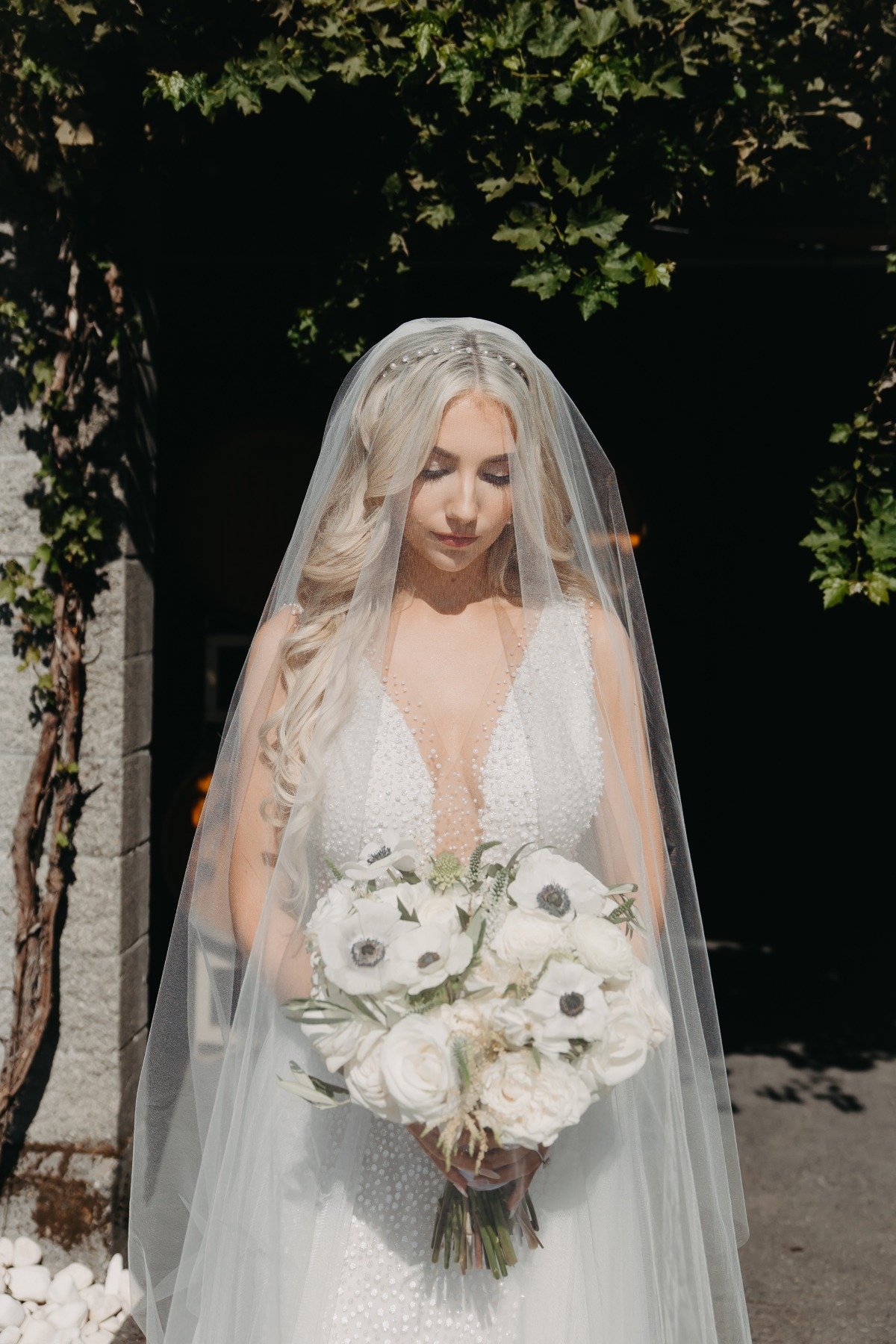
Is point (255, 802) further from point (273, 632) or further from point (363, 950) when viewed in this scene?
point (363, 950)

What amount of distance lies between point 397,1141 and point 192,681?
3363 mm

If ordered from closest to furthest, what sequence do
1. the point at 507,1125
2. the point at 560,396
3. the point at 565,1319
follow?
the point at 507,1125 < the point at 565,1319 < the point at 560,396

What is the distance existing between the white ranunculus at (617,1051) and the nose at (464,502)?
0.85 m

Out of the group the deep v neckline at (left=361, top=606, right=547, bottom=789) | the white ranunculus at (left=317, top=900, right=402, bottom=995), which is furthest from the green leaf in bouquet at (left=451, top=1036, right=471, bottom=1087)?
the deep v neckline at (left=361, top=606, right=547, bottom=789)

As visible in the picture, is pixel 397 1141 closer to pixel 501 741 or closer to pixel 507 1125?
pixel 507 1125

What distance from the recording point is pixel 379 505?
2.08 m

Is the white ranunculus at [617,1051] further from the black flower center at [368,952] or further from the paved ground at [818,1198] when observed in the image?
the paved ground at [818,1198]

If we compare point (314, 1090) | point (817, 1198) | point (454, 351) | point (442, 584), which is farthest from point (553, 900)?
point (817, 1198)

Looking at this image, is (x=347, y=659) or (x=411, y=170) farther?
(x=411, y=170)

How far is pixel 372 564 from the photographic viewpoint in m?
2.01

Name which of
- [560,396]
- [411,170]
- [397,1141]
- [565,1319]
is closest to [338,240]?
[411,170]

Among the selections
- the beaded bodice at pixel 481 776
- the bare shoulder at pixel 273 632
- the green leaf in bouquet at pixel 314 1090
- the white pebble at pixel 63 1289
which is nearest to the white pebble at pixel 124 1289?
the white pebble at pixel 63 1289

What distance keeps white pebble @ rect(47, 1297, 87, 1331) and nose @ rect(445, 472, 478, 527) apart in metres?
2.53

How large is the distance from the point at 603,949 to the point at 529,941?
0.10m
